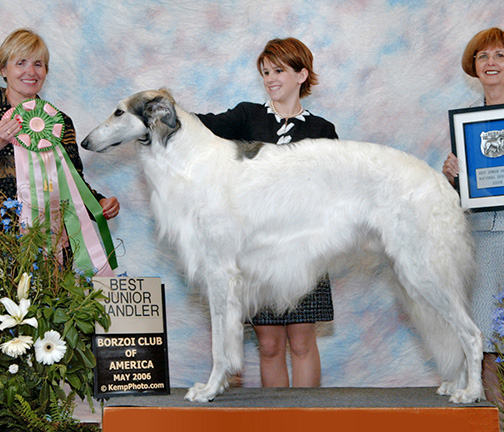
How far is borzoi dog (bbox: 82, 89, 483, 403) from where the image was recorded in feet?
9.55

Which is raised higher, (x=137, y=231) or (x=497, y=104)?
(x=497, y=104)

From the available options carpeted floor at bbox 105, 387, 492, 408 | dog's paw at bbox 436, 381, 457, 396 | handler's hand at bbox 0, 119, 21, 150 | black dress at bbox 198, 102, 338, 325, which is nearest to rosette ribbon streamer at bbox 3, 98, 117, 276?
handler's hand at bbox 0, 119, 21, 150

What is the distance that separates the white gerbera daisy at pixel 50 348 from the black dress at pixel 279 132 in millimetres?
1293

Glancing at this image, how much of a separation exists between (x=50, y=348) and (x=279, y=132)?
72.4 inches

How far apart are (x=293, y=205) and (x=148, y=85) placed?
7.00 feet

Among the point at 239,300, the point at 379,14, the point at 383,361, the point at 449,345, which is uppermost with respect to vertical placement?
the point at 379,14

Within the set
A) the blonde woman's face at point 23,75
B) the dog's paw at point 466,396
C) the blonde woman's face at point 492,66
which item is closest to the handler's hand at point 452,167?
the blonde woman's face at point 492,66

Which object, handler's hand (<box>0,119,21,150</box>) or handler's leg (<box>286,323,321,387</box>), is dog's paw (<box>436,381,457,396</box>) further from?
handler's hand (<box>0,119,21,150</box>)

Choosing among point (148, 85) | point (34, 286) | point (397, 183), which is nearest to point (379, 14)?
point (148, 85)

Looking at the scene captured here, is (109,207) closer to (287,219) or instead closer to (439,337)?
(287,219)

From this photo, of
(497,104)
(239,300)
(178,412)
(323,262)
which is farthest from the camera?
(497,104)

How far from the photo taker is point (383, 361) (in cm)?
461

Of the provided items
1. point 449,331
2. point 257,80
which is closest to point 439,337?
point 449,331

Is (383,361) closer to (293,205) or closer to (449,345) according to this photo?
(449,345)
